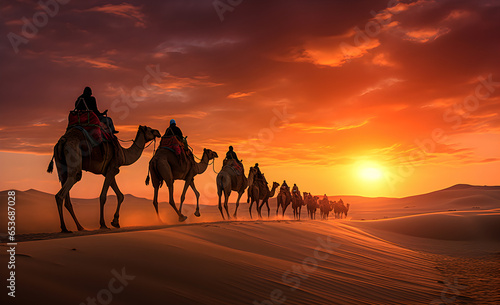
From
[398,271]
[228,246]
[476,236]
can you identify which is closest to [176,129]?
[228,246]

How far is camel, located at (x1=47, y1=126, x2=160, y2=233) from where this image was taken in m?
9.61

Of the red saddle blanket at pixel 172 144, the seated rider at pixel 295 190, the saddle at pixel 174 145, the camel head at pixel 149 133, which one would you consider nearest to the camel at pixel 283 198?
the seated rider at pixel 295 190

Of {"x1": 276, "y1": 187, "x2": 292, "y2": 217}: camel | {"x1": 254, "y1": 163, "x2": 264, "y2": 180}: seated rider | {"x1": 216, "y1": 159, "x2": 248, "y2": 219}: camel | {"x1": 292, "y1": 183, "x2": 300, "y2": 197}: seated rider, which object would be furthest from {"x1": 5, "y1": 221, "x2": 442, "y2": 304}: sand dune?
{"x1": 292, "y1": 183, "x2": 300, "y2": 197}: seated rider

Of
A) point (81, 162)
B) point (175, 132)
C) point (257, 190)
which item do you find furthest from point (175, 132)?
point (257, 190)

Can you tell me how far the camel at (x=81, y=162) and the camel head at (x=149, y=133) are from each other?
0.56 meters

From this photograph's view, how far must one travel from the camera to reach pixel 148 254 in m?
5.11

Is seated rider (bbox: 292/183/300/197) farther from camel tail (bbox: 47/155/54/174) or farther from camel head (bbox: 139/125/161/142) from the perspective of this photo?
camel tail (bbox: 47/155/54/174)

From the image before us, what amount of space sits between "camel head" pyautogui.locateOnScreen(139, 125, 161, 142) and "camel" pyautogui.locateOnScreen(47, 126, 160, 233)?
560 mm

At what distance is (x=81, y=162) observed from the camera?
32.6 ft

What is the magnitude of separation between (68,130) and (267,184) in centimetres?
1887

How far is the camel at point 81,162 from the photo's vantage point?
9.61m

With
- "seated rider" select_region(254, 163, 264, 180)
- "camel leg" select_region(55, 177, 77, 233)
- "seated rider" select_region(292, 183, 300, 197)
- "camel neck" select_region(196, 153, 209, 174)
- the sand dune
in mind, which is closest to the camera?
the sand dune

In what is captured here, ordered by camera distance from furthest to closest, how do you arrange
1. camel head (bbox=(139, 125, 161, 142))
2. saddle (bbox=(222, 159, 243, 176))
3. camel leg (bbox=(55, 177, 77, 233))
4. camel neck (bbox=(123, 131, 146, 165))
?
saddle (bbox=(222, 159, 243, 176)) < camel head (bbox=(139, 125, 161, 142)) < camel neck (bbox=(123, 131, 146, 165)) < camel leg (bbox=(55, 177, 77, 233))

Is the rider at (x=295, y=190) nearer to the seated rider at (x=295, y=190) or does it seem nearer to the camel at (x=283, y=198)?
the seated rider at (x=295, y=190)
